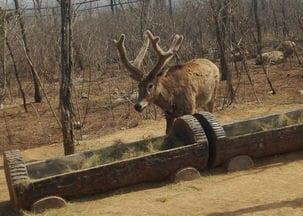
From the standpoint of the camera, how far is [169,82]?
A: 27.6ft

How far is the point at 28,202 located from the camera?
18.6ft

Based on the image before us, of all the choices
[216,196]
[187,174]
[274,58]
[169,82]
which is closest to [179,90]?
[169,82]

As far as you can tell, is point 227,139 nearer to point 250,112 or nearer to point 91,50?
point 250,112

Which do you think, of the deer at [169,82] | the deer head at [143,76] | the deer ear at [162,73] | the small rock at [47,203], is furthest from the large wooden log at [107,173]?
the deer ear at [162,73]

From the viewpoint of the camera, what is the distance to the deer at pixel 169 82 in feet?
26.3

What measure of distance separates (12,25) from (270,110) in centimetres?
673

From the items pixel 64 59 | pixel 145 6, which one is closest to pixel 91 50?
pixel 145 6

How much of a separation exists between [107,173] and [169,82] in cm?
279

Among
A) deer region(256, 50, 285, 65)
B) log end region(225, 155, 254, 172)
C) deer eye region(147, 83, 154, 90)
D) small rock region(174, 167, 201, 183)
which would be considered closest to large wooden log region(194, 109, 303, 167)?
log end region(225, 155, 254, 172)

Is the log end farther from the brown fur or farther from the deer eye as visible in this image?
the deer eye

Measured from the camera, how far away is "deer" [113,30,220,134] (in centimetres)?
801

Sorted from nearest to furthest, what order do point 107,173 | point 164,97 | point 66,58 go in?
point 107,173, point 66,58, point 164,97

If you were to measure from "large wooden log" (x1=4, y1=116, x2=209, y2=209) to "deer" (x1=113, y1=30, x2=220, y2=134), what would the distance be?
4.65 feet

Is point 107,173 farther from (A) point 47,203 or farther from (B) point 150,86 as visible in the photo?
(B) point 150,86
